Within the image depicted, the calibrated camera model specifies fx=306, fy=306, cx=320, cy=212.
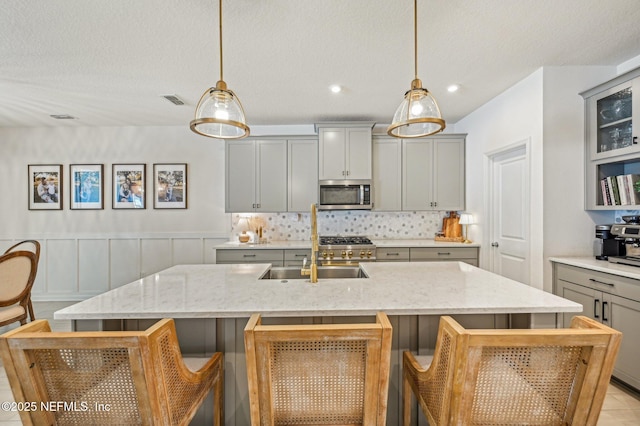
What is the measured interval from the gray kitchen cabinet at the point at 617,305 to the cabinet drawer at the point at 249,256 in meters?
A: 2.98

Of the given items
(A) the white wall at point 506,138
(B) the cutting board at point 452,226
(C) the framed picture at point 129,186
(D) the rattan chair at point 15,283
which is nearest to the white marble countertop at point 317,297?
(A) the white wall at point 506,138

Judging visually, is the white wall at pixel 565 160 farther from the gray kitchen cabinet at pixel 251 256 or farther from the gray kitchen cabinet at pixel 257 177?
the gray kitchen cabinet at pixel 257 177

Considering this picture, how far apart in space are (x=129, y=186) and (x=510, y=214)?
5099mm

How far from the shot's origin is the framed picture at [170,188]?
181 inches

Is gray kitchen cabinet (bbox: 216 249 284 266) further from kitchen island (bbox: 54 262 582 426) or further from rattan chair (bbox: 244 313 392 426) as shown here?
rattan chair (bbox: 244 313 392 426)

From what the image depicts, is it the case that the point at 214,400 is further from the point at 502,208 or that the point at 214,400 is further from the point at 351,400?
the point at 502,208

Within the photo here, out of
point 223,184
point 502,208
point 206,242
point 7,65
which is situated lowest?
point 206,242

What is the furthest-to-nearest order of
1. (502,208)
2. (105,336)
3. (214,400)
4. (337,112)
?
(337,112) → (502,208) → (214,400) → (105,336)

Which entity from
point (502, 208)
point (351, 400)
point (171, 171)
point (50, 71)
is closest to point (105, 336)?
point (351, 400)

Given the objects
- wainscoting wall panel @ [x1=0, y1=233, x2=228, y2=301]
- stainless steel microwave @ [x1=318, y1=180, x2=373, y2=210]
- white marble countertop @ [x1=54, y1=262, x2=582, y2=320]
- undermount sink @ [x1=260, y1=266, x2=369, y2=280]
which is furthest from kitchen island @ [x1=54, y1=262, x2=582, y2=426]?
wainscoting wall panel @ [x1=0, y1=233, x2=228, y2=301]

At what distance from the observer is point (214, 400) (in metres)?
1.44

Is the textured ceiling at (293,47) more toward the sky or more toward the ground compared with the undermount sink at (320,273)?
more toward the sky

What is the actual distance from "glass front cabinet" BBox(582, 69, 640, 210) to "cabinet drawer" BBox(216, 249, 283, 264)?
3.23 metres

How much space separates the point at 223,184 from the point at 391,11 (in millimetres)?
3366
